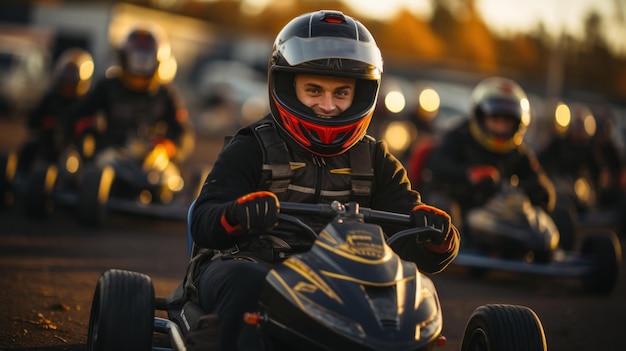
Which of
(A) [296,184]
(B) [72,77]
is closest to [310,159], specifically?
(A) [296,184]

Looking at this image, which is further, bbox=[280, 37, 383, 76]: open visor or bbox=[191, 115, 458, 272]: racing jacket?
bbox=[280, 37, 383, 76]: open visor

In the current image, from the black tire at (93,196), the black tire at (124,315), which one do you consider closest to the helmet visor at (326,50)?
the black tire at (124,315)

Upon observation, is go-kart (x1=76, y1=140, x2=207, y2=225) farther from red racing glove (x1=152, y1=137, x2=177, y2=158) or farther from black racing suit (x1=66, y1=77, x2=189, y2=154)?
black racing suit (x1=66, y1=77, x2=189, y2=154)

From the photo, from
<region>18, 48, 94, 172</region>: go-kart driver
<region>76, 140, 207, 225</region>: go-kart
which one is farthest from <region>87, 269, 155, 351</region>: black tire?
<region>18, 48, 94, 172</region>: go-kart driver

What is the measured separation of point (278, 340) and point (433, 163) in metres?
7.06

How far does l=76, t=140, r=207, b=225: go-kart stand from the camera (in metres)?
11.2

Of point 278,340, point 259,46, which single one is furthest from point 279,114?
point 259,46

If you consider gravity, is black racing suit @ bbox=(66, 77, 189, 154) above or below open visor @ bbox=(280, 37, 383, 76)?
below

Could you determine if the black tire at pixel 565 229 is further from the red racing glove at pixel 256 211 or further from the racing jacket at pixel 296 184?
the red racing glove at pixel 256 211

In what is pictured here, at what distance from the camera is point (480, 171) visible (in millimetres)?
10602

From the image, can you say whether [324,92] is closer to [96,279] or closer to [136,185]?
[96,279]

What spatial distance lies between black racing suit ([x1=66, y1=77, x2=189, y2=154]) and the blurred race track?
3.12 feet

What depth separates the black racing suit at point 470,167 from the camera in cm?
1064

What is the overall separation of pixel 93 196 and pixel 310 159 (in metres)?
6.12
